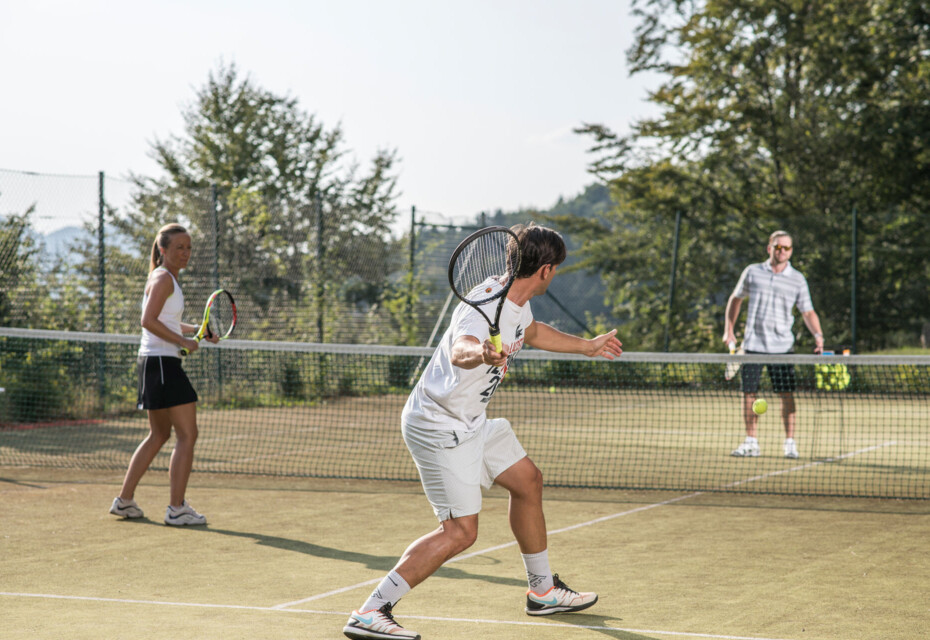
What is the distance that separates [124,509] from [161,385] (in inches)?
34.2

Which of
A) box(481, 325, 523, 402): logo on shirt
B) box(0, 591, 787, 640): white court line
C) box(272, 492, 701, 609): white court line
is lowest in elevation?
box(272, 492, 701, 609): white court line

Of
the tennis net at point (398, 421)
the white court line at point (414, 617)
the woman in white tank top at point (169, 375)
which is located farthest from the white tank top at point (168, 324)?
the white court line at point (414, 617)

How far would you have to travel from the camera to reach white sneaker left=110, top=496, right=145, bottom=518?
21.8 ft

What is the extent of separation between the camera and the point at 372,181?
32.0m

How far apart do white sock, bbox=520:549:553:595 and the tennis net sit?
9.54ft

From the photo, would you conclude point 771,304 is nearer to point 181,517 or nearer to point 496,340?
point 181,517

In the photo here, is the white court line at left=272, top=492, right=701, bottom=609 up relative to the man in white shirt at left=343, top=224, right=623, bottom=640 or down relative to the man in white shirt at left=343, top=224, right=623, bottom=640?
down

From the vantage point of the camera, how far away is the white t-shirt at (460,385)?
13.4 ft

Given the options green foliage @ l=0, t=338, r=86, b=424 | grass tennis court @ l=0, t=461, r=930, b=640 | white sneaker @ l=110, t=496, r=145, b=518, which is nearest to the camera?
grass tennis court @ l=0, t=461, r=930, b=640

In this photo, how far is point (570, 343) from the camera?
4605 mm

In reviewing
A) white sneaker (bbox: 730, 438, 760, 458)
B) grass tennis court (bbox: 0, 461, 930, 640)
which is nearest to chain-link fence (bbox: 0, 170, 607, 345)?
grass tennis court (bbox: 0, 461, 930, 640)

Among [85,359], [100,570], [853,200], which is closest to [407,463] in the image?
[100,570]

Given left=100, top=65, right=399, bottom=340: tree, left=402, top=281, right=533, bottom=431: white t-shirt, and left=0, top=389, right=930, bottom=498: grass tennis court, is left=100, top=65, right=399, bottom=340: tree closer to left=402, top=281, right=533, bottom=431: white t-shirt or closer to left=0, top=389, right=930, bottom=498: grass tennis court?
left=0, top=389, right=930, bottom=498: grass tennis court

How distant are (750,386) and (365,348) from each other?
3.37m
